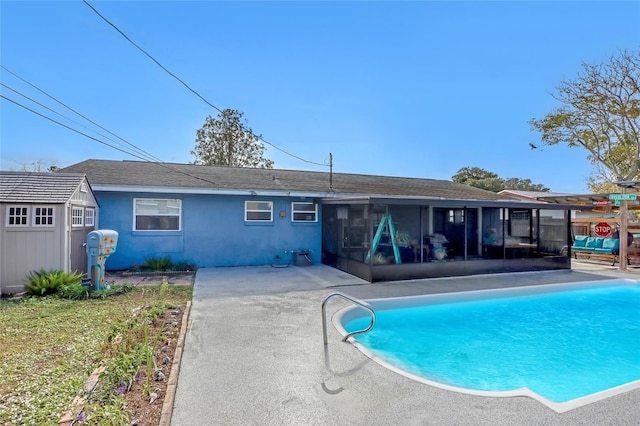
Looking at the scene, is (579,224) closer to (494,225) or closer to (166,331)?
(494,225)

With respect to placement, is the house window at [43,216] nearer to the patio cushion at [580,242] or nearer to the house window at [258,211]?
the house window at [258,211]

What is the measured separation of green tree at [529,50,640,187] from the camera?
14.9 m

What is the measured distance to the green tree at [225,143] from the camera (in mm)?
29562

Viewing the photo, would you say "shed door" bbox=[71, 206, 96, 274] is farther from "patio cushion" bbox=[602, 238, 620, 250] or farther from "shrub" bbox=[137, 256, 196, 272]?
"patio cushion" bbox=[602, 238, 620, 250]

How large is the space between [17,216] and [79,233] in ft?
4.45

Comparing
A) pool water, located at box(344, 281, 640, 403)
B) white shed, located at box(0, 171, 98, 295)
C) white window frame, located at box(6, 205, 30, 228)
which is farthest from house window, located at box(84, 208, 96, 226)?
pool water, located at box(344, 281, 640, 403)

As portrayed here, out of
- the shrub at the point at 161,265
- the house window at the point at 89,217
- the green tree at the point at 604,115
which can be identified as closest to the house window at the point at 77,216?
the house window at the point at 89,217

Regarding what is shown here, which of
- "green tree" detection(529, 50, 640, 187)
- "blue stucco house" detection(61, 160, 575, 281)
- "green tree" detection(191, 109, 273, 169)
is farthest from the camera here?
"green tree" detection(191, 109, 273, 169)

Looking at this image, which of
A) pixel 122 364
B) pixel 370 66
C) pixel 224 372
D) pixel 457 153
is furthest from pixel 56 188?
pixel 457 153

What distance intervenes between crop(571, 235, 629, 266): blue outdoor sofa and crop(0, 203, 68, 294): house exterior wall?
1806 cm

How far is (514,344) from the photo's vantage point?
596cm

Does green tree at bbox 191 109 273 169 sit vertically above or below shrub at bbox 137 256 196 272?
above

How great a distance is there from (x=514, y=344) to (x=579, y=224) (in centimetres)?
1618

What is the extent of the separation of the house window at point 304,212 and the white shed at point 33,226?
21.0 ft
